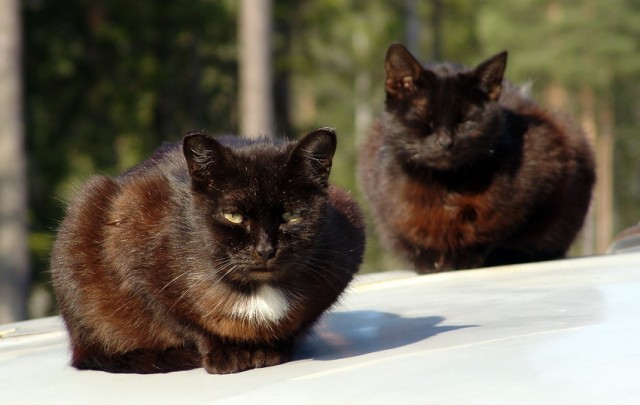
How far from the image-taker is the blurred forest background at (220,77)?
47.6 ft

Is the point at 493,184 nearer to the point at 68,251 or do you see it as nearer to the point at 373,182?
the point at 373,182

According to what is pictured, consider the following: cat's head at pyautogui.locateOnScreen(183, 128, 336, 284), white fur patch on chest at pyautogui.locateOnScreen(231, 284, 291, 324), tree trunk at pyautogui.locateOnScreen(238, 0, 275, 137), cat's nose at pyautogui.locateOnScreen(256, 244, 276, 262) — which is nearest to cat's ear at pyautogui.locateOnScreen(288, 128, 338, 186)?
cat's head at pyautogui.locateOnScreen(183, 128, 336, 284)

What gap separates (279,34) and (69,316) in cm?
2654

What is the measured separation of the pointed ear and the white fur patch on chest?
2.90 metres

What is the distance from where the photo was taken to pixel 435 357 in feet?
8.75

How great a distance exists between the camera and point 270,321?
3291 millimetres

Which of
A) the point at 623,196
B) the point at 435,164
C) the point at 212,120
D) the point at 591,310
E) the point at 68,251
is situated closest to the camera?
the point at 591,310

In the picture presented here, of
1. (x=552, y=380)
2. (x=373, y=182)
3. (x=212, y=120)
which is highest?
(x=552, y=380)

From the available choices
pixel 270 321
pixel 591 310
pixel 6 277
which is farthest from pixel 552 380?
pixel 6 277

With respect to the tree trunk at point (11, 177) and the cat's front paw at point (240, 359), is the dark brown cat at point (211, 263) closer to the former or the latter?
the cat's front paw at point (240, 359)

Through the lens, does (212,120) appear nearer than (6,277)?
No

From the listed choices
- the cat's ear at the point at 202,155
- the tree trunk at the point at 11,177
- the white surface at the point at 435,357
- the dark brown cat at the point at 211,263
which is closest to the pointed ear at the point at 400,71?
the white surface at the point at 435,357

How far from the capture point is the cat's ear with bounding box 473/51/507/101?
5.93 m

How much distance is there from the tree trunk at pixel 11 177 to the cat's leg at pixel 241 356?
10952 mm
